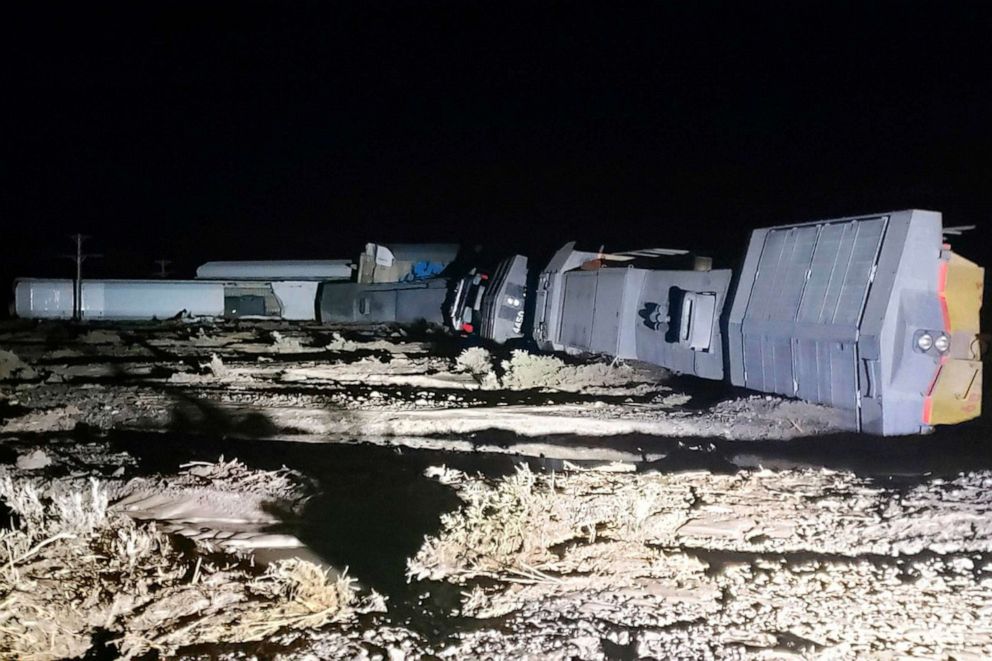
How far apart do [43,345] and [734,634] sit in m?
18.0

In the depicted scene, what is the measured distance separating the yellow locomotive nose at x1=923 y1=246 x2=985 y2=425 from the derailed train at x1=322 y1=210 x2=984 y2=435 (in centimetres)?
2

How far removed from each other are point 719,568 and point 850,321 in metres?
5.01

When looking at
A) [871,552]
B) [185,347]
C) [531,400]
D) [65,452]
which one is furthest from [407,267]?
[871,552]

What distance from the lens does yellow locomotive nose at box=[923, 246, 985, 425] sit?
8.41m

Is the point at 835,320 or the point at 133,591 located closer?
the point at 133,591

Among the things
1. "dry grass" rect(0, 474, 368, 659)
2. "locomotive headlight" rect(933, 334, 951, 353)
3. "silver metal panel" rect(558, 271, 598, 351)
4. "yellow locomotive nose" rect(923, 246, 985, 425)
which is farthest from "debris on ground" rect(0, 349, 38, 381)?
"yellow locomotive nose" rect(923, 246, 985, 425)

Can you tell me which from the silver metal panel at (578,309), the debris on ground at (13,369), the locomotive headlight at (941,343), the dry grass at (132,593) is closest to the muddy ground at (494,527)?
the dry grass at (132,593)

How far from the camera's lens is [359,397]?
10688 mm

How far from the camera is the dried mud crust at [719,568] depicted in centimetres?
378

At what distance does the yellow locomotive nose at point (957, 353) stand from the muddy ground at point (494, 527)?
0.29 metres

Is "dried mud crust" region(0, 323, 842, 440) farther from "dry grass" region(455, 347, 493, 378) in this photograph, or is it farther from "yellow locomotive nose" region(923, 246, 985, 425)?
"yellow locomotive nose" region(923, 246, 985, 425)

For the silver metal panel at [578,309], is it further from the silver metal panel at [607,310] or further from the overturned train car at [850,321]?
the overturned train car at [850,321]

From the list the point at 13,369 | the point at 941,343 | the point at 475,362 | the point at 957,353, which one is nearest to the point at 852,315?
the point at 941,343

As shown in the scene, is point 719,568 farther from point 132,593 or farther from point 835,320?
point 835,320
